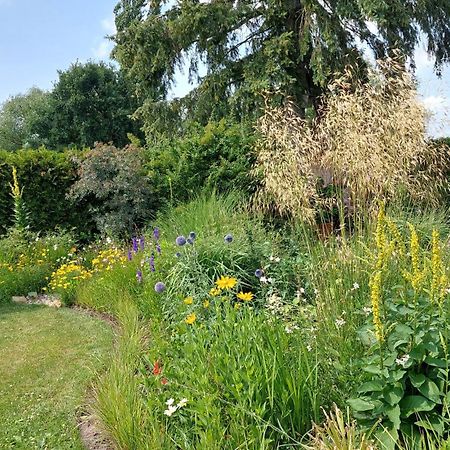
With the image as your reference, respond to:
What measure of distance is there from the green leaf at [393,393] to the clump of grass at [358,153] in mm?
1790

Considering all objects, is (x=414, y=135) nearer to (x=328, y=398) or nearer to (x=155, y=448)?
(x=328, y=398)

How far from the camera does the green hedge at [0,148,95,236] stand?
8.49 metres

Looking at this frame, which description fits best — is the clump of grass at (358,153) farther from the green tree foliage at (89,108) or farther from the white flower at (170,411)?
the green tree foliage at (89,108)

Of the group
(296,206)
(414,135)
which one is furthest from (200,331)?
(414,135)

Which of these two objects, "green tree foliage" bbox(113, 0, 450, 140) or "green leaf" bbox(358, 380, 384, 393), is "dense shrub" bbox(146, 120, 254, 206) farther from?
"green leaf" bbox(358, 380, 384, 393)

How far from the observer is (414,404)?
181cm

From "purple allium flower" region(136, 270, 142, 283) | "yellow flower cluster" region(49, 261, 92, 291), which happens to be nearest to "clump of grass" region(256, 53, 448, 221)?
"purple allium flower" region(136, 270, 142, 283)

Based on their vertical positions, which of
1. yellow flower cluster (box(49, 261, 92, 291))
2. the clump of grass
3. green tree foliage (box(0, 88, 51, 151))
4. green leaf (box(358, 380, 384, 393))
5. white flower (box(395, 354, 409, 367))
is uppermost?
green tree foliage (box(0, 88, 51, 151))

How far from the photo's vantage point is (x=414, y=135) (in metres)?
3.92

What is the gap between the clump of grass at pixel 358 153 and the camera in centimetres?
357

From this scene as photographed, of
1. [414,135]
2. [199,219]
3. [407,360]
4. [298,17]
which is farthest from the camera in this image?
[298,17]

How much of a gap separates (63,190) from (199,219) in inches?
165

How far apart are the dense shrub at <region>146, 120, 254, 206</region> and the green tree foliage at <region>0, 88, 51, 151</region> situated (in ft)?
59.2

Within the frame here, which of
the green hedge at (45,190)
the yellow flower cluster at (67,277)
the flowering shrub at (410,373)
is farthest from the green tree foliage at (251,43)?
the flowering shrub at (410,373)
